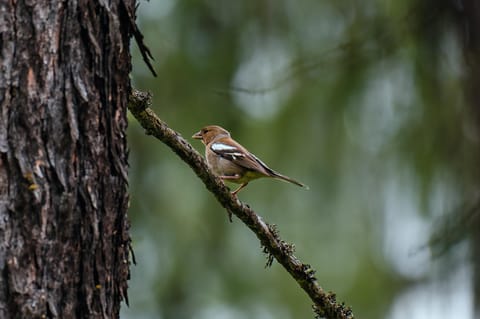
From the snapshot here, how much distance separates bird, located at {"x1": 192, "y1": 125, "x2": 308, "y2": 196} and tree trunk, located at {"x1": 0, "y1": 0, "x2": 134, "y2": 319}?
2614mm

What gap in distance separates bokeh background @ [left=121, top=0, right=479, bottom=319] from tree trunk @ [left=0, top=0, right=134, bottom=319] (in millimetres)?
1359

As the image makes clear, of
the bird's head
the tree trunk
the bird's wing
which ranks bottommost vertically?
the tree trunk

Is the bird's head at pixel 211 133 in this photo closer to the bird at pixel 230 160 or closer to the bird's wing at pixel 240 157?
the bird at pixel 230 160

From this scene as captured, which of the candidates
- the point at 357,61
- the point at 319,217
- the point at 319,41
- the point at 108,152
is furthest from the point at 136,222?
the point at 108,152

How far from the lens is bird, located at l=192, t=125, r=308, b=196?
17.5ft

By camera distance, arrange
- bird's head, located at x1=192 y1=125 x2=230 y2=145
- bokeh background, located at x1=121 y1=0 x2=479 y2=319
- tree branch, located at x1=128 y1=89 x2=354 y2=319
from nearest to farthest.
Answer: tree branch, located at x1=128 y1=89 x2=354 y2=319 < bokeh background, located at x1=121 y1=0 x2=479 y2=319 < bird's head, located at x1=192 y1=125 x2=230 y2=145

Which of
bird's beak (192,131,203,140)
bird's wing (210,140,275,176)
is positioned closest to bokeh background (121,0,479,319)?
bird's beak (192,131,203,140)

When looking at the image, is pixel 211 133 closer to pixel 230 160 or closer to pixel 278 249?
pixel 230 160

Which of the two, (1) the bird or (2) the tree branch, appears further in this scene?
(1) the bird

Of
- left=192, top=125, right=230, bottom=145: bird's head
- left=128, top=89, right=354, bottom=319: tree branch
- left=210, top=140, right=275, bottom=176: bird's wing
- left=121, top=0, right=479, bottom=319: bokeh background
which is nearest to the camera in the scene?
left=128, top=89, right=354, bottom=319: tree branch

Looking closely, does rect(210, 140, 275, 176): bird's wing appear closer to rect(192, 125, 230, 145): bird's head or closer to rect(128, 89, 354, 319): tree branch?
rect(192, 125, 230, 145): bird's head

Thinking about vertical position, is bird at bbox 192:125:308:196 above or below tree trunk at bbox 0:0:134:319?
above

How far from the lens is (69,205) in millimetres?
2248

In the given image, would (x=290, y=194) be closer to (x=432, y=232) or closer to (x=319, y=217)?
(x=319, y=217)
